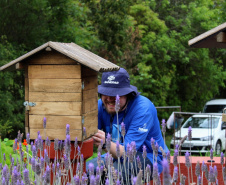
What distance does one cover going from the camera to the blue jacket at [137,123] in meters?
3.67

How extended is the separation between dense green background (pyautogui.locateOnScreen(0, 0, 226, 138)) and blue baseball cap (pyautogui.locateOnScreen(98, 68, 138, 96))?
187 inches

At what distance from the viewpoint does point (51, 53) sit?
10.3 feet

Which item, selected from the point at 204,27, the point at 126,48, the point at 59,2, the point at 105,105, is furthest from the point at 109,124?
the point at 204,27

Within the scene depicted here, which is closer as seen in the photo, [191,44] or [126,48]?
[191,44]

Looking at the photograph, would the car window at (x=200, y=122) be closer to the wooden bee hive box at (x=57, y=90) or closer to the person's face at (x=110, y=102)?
the person's face at (x=110, y=102)

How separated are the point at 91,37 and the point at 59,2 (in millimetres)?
1407

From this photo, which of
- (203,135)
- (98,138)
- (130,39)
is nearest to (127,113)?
(98,138)

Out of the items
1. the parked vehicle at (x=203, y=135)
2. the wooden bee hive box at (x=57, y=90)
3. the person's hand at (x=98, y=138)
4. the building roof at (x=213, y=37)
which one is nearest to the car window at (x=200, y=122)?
the parked vehicle at (x=203, y=135)

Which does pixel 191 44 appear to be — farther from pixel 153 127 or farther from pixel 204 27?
pixel 204 27

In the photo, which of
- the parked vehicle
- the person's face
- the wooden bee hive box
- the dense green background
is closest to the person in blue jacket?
the person's face

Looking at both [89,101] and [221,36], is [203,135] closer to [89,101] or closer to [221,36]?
[221,36]

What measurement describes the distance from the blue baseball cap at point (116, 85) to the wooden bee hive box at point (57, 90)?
1.63 feet

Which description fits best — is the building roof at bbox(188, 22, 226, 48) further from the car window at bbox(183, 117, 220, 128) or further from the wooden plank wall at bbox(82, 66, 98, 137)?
the car window at bbox(183, 117, 220, 128)

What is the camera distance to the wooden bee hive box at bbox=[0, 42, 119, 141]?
306 centimetres
